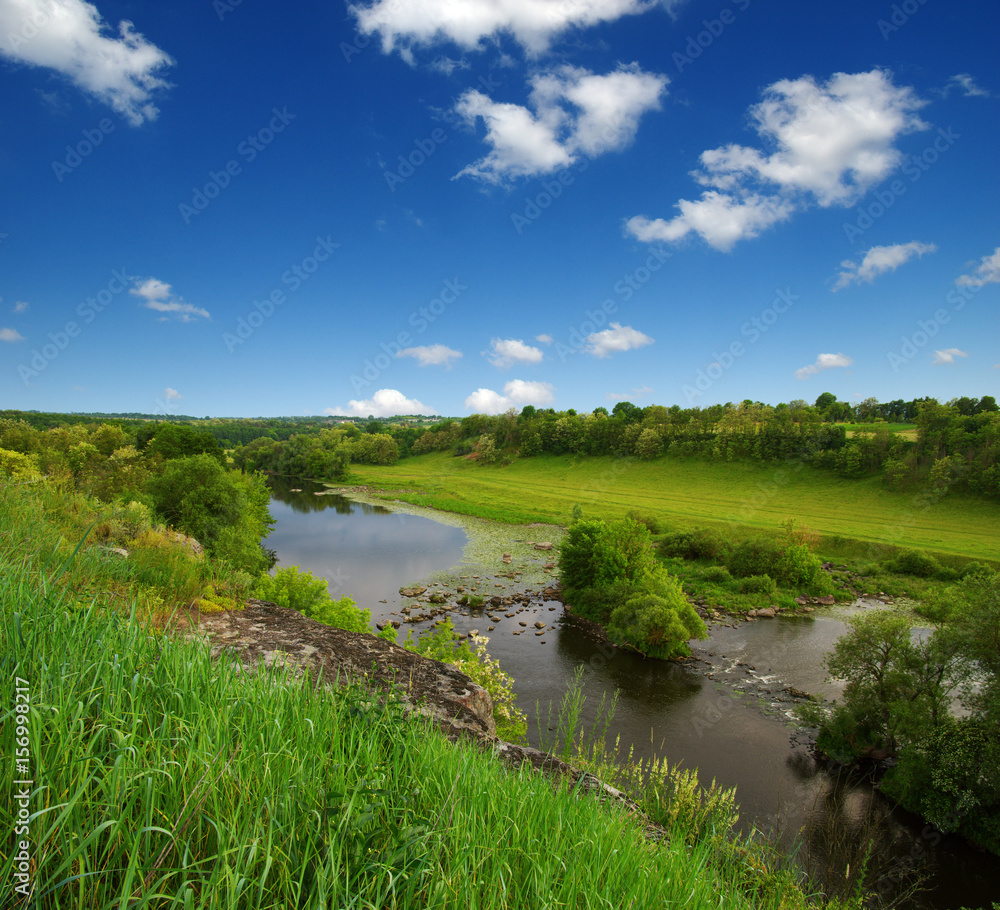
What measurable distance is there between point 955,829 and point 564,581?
21.0 metres

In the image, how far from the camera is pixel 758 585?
113 feet

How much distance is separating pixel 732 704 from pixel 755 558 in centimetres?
1945

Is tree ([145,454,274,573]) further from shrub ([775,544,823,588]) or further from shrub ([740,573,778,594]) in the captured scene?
shrub ([775,544,823,588])

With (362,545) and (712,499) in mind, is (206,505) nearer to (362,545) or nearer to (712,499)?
(362,545)

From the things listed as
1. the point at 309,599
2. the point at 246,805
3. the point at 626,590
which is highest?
the point at 246,805

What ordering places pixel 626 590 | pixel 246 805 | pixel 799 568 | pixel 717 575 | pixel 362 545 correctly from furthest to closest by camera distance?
1. pixel 362 545
2. pixel 717 575
3. pixel 799 568
4. pixel 626 590
5. pixel 246 805

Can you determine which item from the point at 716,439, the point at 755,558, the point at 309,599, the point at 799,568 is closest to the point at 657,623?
the point at 309,599

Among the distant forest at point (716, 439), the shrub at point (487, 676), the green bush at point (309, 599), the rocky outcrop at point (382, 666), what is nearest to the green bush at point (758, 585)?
the shrub at point (487, 676)

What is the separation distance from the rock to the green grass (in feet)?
7.40

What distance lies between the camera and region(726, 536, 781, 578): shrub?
36.7m

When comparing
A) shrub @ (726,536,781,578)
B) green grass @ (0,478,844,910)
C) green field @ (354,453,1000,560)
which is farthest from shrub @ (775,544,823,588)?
green grass @ (0,478,844,910)

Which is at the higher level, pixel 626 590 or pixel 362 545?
pixel 626 590

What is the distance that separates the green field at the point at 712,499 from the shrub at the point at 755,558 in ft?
40.4

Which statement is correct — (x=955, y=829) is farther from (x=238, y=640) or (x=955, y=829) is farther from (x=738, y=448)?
(x=738, y=448)
